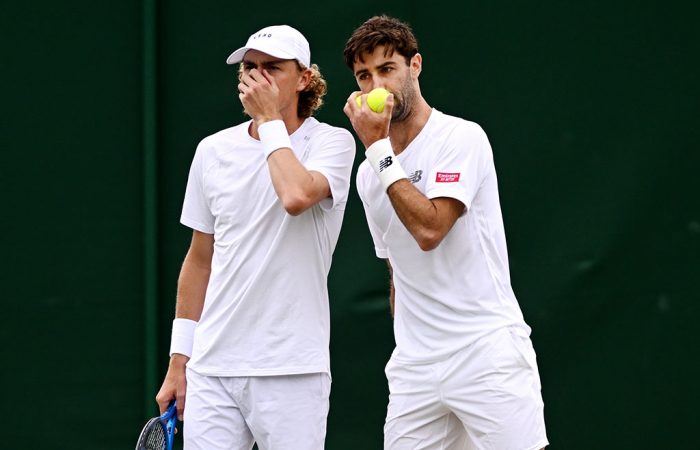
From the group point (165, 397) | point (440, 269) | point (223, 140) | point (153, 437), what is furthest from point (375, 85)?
point (153, 437)

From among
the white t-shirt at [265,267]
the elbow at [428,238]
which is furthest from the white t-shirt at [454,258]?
the white t-shirt at [265,267]

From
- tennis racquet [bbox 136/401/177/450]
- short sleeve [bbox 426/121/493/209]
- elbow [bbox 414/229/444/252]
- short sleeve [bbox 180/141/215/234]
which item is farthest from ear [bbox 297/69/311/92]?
tennis racquet [bbox 136/401/177/450]

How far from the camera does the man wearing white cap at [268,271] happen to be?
11.3 ft

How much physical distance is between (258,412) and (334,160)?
760mm

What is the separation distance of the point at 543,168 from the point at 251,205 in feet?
5.33

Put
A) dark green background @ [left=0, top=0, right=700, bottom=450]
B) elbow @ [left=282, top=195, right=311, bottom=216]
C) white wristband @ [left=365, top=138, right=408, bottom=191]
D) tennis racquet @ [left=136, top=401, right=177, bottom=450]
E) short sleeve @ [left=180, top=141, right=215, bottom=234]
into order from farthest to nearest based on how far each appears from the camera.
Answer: dark green background @ [left=0, top=0, right=700, bottom=450]
short sleeve @ [left=180, top=141, right=215, bottom=234]
tennis racquet @ [left=136, top=401, right=177, bottom=450]
white wristband @ [left=365, top=138, right=408, bottom=191]
elbow @ [left=282, top=195, right=311, bottom=216]

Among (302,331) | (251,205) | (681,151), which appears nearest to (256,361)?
(302,331)

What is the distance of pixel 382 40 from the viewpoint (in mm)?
3654

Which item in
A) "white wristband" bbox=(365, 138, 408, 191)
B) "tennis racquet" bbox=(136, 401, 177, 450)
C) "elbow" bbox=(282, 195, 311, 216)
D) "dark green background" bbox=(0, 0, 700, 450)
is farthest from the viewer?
"dark green background" bbox=(0, 0, 700, 450)

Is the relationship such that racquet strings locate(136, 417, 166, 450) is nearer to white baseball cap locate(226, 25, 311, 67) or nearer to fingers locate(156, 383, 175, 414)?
fingers locate(156, 383, 175, 414)

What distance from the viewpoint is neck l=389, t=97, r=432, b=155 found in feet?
12.1

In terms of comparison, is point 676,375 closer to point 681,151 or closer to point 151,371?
point 681,151

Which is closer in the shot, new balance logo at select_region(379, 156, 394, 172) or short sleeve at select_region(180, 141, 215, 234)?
new balance logo at select_region(379, 156, 394, 172)

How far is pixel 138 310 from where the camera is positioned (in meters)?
4.82
